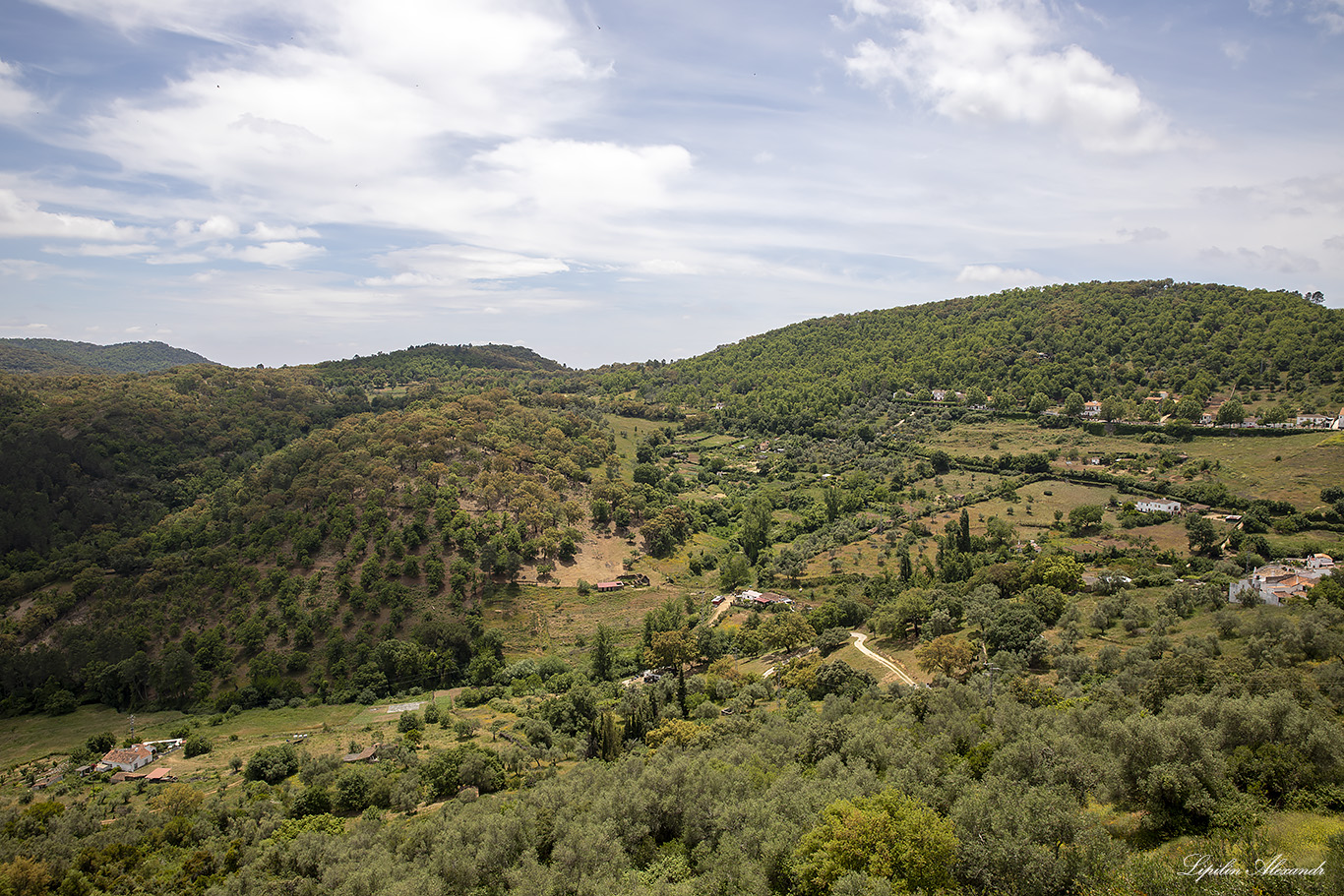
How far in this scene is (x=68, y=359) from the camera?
166m

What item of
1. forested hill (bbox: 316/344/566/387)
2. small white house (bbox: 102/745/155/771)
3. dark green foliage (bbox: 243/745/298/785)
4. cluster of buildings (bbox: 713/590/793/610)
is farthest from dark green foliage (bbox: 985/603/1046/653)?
forested hill (bbox: 316/344/566/387)

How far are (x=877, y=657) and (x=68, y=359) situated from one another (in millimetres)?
218232

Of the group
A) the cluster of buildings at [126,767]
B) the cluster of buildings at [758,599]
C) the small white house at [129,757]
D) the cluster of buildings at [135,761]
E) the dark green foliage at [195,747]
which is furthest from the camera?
the cluster of buildings at [758,599]

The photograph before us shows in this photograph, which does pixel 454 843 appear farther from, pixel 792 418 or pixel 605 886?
pixel 792 418

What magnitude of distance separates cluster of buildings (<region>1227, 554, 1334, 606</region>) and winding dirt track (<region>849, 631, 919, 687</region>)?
70.1ft

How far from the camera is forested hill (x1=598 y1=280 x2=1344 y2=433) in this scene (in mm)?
98188

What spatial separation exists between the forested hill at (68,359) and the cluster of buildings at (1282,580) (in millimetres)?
169111

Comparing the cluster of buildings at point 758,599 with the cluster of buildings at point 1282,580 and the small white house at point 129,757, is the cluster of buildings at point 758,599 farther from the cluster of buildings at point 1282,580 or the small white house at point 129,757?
the small white house at point 129,757

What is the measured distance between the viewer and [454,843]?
23125 millimetres

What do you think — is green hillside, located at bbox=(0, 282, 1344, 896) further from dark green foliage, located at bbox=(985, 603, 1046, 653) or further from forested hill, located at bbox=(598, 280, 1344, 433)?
forested hill, located at bbox=(598, 280, 1344, 433)

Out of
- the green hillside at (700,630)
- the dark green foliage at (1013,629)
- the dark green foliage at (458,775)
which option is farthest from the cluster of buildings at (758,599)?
the dark green foliage at (458,775)

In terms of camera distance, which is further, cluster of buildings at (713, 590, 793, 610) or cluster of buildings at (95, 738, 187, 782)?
cluster of buildings at (713, 590, 793, 610)

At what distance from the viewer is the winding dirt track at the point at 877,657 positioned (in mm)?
42000

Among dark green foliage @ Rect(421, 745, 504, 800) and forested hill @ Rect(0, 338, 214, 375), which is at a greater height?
forested hill @ Rect(0, 338, 214, 375)
